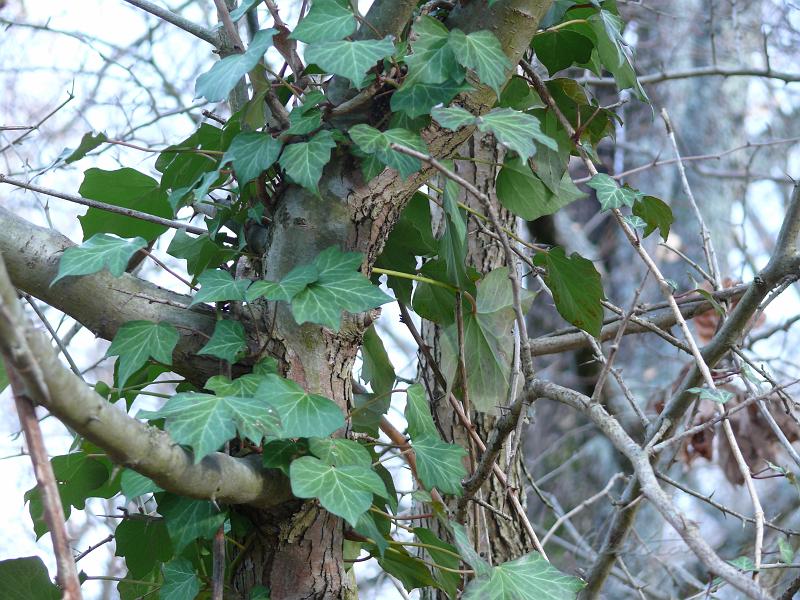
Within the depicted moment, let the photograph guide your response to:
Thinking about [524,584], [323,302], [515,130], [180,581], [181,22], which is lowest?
[524,584]

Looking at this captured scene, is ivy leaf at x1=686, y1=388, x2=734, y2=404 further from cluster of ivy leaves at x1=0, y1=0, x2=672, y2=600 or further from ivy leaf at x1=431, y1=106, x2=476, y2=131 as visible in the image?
ivy leaf at x1=431, y1=106, x2=476, y2=131

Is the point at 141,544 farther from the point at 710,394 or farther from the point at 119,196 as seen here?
the point at 710,394

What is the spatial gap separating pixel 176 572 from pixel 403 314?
497 millimetres

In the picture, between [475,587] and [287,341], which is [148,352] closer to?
[287,341]

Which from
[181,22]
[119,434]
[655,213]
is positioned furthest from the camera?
[655,213]

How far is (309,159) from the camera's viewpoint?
0.88 metres

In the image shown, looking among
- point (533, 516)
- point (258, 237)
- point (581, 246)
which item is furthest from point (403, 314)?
point (533, 516)

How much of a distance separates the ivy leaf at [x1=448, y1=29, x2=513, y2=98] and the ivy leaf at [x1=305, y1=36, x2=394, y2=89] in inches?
2.9

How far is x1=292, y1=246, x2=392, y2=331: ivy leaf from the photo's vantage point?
85 cm

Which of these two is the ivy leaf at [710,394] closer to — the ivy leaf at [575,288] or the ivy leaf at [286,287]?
the ivy leaf at [575,288]

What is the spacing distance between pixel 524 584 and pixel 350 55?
63cm

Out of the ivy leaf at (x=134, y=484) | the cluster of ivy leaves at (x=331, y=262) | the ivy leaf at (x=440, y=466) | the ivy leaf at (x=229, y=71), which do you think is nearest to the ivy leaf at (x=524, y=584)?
the cluster of ivy leaves at (x=331, y=262)

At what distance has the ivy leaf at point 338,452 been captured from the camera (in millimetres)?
862

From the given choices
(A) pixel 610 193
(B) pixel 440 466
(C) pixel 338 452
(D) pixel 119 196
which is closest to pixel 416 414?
(B) pixel 440 466
